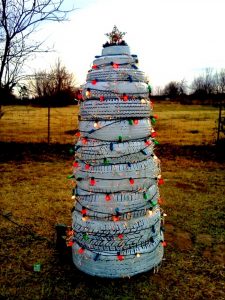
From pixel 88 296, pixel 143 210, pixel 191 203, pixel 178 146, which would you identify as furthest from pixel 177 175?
pixel 88 296

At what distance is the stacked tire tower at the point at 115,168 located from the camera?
4.70 meters

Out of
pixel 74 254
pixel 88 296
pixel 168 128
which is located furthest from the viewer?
pixel 168 128

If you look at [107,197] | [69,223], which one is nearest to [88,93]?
[107,197]

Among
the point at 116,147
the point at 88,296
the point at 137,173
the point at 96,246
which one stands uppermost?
the point at 116,147

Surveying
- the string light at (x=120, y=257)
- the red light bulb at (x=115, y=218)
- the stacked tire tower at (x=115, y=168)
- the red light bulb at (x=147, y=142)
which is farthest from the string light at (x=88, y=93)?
the string light at (x=120, y=257)

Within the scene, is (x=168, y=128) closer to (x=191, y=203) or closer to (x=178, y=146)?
(x=178, y=146)

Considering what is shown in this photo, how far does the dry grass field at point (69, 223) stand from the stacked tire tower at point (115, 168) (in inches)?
15.0

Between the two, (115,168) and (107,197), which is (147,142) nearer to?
(115,168)

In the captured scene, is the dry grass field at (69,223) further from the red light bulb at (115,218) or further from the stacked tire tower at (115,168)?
the red light bulb at (115,218)

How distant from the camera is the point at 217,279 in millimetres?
5004

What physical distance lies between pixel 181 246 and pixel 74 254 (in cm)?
204

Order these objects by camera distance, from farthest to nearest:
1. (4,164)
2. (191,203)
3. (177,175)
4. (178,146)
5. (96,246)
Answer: (178,146) → (4,164) → (177,175) → (191,203) → (96,246)

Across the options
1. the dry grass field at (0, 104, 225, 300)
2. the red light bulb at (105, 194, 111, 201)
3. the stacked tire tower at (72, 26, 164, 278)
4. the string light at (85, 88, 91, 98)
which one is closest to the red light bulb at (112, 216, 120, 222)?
the stacked tire tower at (72, 26, 164, 278)

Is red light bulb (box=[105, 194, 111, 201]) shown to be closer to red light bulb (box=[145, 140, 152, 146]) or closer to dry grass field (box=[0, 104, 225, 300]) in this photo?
red light bulb (box=[145, 140, 152, 146])
